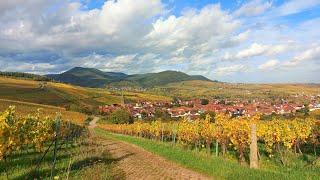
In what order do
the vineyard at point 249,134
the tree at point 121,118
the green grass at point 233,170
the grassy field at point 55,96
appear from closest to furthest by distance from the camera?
1. the green grass at point 233,170
2. the vineyard at point 249,134
3. the tree at point 121,118
4. the grassy field at point 55,96

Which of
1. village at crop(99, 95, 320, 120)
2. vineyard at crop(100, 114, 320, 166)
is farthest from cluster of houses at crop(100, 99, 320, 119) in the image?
vineyard at crop(100, 114, 320, 166)

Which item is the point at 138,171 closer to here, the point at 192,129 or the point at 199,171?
the point at 199,171

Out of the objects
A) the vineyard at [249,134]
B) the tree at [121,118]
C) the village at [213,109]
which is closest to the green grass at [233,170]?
the vineyard at [249,134]

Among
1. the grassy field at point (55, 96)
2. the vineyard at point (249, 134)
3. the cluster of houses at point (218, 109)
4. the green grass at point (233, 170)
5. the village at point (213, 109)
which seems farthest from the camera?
the grassy field at point (55, 96)

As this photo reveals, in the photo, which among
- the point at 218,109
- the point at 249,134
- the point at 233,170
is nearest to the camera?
the point at 233,170

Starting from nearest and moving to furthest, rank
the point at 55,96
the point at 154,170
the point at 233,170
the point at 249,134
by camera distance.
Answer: the point at 233,170 < the point at 154,170 < the point at 249,134 < the point at 55,96

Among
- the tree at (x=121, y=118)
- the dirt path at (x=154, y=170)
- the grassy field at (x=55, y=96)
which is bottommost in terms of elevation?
the tree at (x=121, y=118)

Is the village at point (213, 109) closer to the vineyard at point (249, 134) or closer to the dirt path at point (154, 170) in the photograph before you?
the vineyard at point (249, 134)

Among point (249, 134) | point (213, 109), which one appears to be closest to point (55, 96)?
point (213, 109)

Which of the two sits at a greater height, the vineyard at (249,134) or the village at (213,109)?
the vineyard at (249,134)

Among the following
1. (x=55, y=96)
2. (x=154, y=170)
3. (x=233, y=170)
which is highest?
(x=233, y=170)

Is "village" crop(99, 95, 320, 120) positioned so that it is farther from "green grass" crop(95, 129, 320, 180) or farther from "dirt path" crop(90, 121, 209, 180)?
"green grass" crop(95, 129, 320, 180)

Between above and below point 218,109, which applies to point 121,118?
below

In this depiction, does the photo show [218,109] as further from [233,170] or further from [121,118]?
[233,170]
